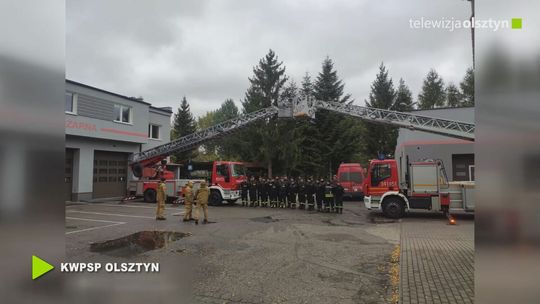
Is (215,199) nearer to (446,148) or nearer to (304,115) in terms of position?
(304,115)

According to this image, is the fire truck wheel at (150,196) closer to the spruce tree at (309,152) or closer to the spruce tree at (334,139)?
the spruce tree at (309,152)

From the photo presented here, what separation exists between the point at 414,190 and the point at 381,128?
28037mm

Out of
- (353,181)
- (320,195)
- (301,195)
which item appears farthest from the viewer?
(353,181)

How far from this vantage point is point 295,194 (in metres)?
16.5

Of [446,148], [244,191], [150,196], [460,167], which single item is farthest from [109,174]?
[460,167]

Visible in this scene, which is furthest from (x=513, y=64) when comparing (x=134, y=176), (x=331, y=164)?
(x=331, y=164)

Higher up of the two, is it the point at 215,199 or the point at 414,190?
the point at 414,190

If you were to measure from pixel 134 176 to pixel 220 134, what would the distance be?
612 cm

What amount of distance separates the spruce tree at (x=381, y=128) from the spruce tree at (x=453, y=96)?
6786 mm

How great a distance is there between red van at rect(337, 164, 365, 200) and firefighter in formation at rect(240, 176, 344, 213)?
573 cm

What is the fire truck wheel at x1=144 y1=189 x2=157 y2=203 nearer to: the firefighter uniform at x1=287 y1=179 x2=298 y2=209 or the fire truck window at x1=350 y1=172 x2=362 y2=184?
the firefighter uniform at x1=287 y1=179 x2=298 y2=209

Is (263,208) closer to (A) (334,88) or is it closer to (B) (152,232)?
(B) (152,232)

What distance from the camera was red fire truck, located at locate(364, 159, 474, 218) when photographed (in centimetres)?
1312

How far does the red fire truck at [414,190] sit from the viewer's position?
13117 millimetres
